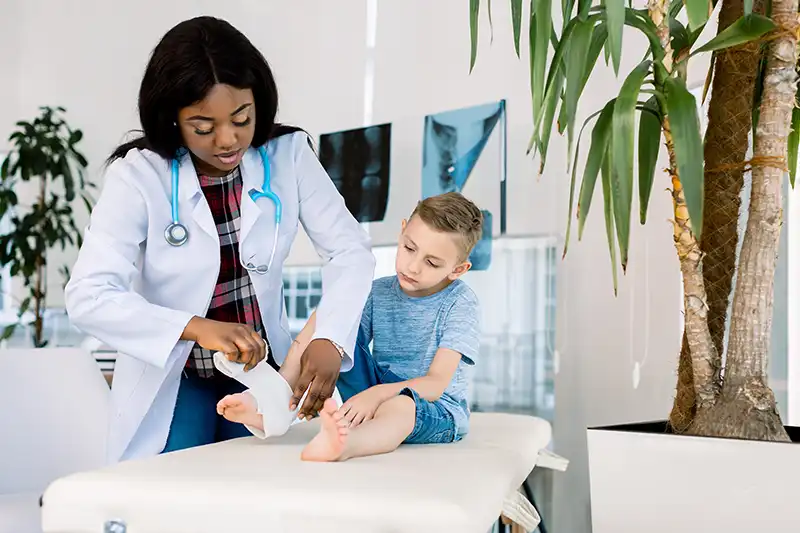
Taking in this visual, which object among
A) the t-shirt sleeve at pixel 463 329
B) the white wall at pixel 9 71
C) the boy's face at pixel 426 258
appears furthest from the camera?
the white wall at pixel 9 71

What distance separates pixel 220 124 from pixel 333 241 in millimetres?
326

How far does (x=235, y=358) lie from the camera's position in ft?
3.80

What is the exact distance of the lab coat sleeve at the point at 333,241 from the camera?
139 centimetres

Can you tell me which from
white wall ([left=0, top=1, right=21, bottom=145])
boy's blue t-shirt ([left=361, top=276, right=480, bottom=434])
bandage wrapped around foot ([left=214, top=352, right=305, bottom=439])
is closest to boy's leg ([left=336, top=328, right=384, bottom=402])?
boy's blue t-shirt ([left=361, top=276, right=480, bottom=434])

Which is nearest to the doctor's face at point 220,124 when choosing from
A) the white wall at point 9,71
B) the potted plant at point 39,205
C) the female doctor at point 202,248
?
the female doctor at point 202,248

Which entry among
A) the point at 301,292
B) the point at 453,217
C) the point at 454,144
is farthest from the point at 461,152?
the point at 453,217

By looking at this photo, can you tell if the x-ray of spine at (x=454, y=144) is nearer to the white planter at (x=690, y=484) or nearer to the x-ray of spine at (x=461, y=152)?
the x-ray of spine at (x=461, y=152)

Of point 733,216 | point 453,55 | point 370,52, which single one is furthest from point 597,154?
point 370,52

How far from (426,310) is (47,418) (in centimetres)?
93

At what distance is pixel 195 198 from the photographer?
1.36 metres

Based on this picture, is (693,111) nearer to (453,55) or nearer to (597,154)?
(597,154)

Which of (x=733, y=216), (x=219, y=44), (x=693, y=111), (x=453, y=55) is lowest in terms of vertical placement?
(x=733, y=216)

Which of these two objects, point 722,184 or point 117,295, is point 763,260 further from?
point 117,295

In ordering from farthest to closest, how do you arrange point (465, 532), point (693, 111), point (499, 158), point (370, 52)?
point (370, 52)
point (499, 158)
point (693, 111)
point (465, 532)
